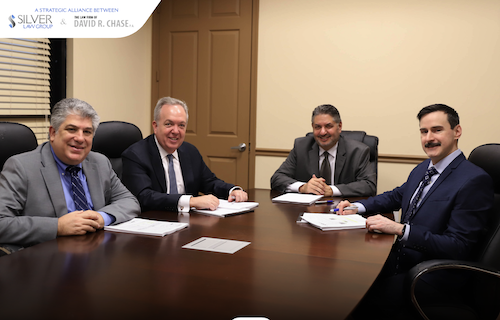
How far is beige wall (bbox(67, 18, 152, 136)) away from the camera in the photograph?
378 centimetres

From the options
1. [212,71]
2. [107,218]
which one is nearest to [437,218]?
[107,218]

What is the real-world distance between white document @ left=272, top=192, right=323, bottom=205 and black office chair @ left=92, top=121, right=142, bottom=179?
3.56 ft

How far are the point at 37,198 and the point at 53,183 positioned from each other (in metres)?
0.09

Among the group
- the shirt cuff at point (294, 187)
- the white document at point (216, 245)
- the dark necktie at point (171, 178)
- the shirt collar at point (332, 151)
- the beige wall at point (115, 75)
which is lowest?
the white document at point (216, 245)

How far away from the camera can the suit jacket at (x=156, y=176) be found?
2.27 meters

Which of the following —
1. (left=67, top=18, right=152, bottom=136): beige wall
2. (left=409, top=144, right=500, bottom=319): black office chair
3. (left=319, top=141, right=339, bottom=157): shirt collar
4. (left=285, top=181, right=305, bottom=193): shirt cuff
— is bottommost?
(left=409, top=144, right=500, bottom=319): black office chair

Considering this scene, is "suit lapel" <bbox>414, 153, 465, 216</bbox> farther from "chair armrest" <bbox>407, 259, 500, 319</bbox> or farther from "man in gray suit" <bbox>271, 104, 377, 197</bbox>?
"man in gray suit" <bbox>271, 104, 377, 197</bbox>

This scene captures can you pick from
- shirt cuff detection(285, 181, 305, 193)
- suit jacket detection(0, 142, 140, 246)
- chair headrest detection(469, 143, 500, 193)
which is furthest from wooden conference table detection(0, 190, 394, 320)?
shirt cuff detection(285, 181, 305, 193)

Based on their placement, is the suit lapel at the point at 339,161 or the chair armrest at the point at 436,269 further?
the suit lapel at the point at 339,161

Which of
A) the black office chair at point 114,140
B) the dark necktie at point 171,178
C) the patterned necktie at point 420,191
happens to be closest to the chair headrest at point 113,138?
the black office chair at point 114,140

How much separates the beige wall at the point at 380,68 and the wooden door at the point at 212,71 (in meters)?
0.20

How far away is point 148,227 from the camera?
1796 mm

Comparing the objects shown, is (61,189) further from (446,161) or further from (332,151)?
(332,151)

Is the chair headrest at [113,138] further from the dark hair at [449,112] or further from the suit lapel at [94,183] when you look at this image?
the dark hair at [449,112]
